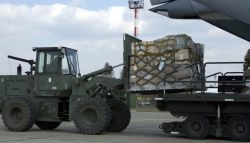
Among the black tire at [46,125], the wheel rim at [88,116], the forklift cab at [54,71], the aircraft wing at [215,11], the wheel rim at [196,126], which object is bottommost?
the black tire at [46,125]

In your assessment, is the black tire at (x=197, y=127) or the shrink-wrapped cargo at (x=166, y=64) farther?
the shrink-wrapped cargo at (x=166, y=64)

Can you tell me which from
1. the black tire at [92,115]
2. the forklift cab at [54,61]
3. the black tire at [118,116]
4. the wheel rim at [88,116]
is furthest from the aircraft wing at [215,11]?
the black tire at [118,116]

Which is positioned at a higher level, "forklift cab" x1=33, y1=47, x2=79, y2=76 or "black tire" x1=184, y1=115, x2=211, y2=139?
"forklift cab" x1=33, y1=47, x2=79, y2=76

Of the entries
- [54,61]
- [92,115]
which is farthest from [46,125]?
[92,115]

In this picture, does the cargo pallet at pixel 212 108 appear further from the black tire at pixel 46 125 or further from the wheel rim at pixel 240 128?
the black tire at pixel 46 125

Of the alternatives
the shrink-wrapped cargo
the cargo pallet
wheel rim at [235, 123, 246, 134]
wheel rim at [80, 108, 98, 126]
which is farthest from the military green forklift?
wheel rim at [235, 123, 246, 134]

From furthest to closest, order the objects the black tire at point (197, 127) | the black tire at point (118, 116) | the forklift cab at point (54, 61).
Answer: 1. the black tire at point (118, 116)
2. the forklift cab at point (54, 61)
3. the black tire at point (197, 127)

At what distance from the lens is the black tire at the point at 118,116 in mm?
16625

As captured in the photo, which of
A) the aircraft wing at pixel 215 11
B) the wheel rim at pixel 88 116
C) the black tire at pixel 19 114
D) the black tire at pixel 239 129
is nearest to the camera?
the aircraft wing at pixel 215 11

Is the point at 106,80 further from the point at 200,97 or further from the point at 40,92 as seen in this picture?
the point at 200,97

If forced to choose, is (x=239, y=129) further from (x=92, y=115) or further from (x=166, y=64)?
(x=92, y=115)

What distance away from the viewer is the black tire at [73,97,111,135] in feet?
49.6

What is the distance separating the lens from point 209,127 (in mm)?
14086

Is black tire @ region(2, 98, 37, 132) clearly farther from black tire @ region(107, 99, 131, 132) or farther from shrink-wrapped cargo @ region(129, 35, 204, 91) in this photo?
shrink-wrapped cargo @ region(129, 35, 204, 91)
